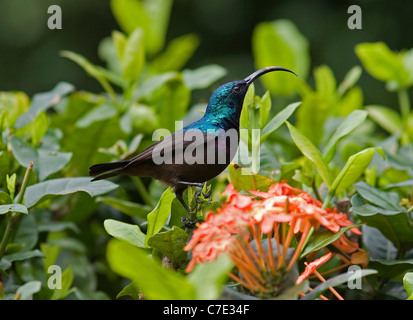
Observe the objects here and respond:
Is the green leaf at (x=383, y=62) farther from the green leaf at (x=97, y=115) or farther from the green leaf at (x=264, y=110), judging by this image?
the green leaf at (x=97, y=115)

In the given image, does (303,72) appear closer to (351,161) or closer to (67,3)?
(351,161)

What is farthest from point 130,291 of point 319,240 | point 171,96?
point 171,96

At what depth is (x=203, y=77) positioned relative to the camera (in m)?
2.51

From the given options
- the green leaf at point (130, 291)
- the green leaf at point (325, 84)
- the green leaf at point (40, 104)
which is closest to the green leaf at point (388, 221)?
the green leaf at point (130, 291)

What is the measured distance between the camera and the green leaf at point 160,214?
139 centimetres

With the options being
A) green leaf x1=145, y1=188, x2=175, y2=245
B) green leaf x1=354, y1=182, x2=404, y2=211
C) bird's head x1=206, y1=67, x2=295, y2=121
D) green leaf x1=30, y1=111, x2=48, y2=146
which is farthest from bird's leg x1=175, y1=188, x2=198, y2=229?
green leaf x1=30, y1=111, x2=48, y2=146

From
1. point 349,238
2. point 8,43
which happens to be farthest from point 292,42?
point 8,43

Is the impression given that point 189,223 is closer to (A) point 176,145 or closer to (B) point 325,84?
(A) point 176,145

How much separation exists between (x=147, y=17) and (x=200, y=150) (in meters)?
1.33

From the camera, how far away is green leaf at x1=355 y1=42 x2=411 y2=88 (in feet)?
8.57

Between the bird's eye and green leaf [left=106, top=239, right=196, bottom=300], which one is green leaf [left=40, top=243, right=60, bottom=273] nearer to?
the bird's eye

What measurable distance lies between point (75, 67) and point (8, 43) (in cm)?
→ 89

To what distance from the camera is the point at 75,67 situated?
6398 mm

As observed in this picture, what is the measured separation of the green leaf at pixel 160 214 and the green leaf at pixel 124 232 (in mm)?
42
